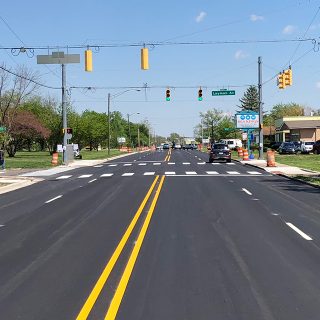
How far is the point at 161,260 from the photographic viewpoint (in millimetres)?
8477

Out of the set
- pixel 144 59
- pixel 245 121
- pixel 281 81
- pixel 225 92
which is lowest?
pixel 245 121

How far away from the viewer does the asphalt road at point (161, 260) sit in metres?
6.09

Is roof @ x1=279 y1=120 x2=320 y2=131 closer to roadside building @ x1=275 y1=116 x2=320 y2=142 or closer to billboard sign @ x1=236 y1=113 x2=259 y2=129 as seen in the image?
roadside building @ x1=275 y1=116 x2=320 y2=142

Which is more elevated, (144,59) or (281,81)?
(144,59)

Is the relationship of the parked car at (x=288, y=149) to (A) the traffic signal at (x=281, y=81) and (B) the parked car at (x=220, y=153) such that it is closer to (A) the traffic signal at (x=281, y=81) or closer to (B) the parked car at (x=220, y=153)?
(B) the parked car at (x=220, y=153)

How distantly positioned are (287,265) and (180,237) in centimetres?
284

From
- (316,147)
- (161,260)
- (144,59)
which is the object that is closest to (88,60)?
(144,59)

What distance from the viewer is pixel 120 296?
6.51 meters

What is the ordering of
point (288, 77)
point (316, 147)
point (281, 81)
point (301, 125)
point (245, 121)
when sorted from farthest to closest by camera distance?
point (301, 125) → point (316, 147) → point (245, 121) → point (281, 81) → point (288, 77)

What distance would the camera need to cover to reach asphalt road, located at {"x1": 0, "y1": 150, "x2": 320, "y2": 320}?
609 centimetres

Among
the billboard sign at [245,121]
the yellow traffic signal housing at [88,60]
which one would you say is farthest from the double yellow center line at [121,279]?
the billboard sign at [245,121]

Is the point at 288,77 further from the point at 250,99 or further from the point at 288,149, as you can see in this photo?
the point at 250,99

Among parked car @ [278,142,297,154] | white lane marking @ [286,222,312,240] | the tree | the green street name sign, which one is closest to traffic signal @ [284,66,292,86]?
the green street name sign

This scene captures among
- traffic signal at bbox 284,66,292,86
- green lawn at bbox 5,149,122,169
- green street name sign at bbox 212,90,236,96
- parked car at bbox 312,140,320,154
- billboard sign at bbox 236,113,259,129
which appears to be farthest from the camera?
parked car at bbox 312,140,320,154
